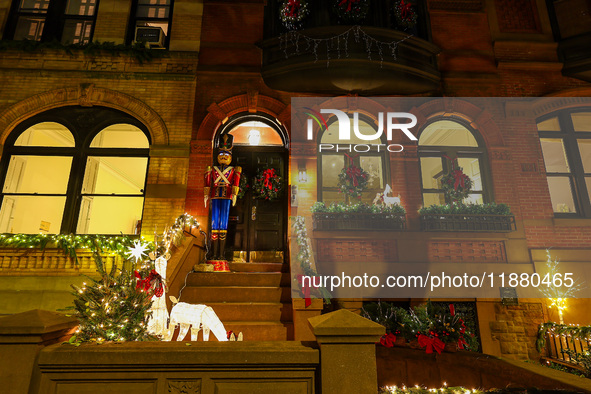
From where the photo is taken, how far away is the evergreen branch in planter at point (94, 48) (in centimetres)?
902

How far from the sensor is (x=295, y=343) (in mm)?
3230

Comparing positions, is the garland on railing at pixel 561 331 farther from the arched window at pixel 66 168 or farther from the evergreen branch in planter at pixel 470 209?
the arched window at pixel 66 168

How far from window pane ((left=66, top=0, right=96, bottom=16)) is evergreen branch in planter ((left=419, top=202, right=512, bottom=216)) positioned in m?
11.2

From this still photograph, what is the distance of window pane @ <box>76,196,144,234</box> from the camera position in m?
8.84

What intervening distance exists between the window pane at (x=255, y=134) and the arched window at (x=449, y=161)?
422cm

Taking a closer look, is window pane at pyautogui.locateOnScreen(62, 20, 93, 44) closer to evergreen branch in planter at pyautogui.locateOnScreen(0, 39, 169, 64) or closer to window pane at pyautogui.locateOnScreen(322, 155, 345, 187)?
evergreen branch in planter at pyautogui.locateOnScreen(0, 39, 169, 64)

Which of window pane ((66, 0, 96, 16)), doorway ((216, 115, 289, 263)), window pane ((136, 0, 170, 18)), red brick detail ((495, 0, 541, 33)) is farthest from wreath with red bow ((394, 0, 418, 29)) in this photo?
window pane ((66, 0, 96, 16))

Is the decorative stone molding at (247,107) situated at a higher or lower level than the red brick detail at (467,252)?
higher

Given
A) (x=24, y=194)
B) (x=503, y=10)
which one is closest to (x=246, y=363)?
(x=24, y=194)

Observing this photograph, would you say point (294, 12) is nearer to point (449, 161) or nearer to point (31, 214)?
point (449, 161)

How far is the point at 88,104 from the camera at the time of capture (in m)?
9.02

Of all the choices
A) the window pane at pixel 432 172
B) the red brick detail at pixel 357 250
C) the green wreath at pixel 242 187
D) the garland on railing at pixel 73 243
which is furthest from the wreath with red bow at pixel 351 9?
the garland on railing at pixel 73 243

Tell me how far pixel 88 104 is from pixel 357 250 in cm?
807

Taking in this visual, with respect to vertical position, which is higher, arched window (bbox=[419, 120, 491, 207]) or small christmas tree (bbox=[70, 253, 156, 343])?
arched window (bbox=[419, 120, 491, 207])
